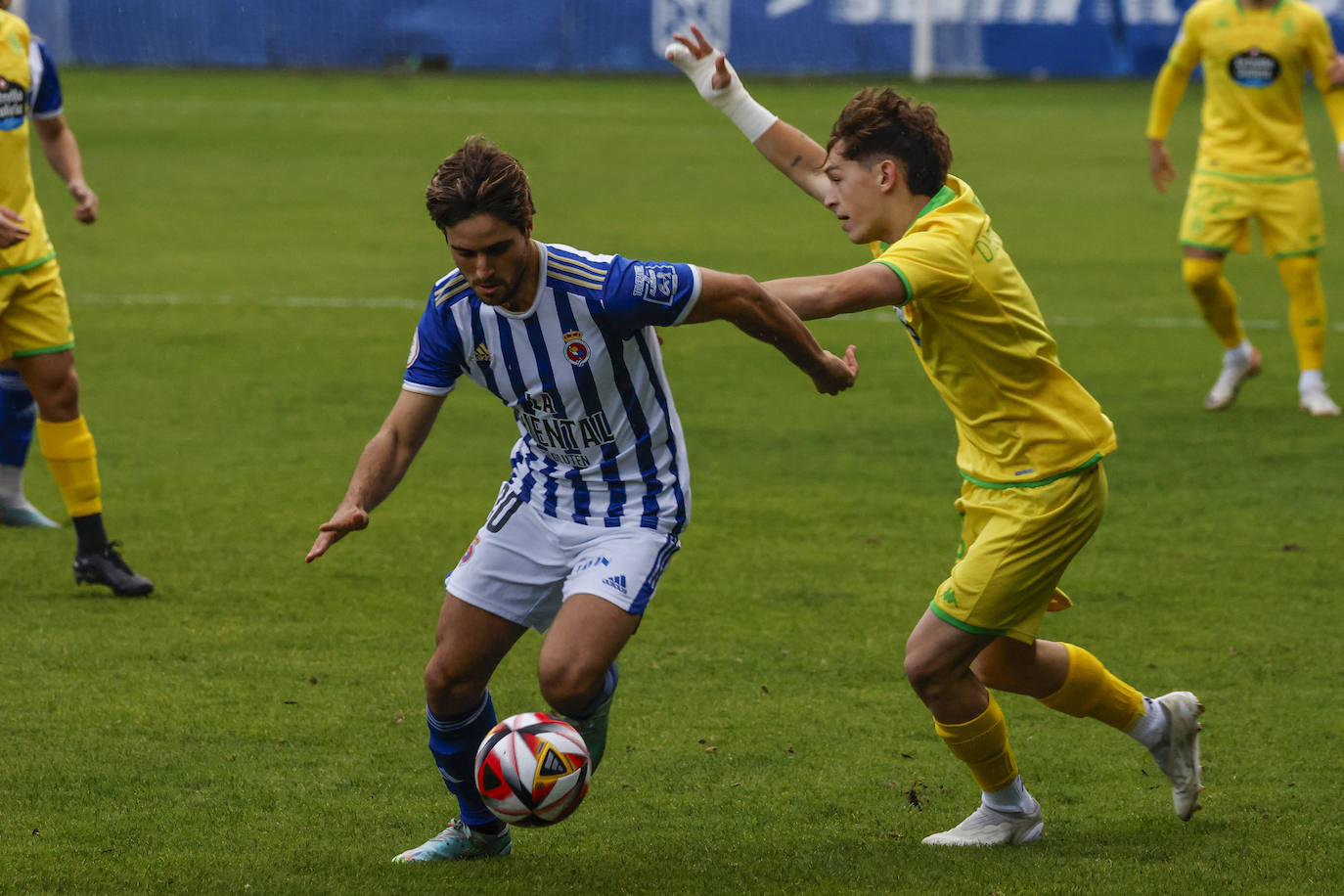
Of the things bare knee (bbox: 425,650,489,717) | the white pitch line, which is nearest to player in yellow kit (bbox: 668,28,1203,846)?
bare knee (bbox: 425,650,489,717)

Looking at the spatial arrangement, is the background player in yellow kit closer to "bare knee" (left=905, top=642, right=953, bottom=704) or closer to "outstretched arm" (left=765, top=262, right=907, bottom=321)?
"bare knee" (left=905, top=642, right=953, bottom=704)

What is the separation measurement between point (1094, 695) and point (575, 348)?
1842mm

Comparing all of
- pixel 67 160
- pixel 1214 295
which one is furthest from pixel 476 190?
pixel 1214 295

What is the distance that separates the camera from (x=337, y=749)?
5605mm

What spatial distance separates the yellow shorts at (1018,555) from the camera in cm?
470

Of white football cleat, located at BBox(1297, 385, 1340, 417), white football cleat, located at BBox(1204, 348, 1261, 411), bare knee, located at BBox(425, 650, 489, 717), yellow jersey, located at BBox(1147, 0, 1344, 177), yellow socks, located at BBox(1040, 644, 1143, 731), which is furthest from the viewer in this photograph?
white football cleat, located at BBox(1204, 348, 1261, 411)

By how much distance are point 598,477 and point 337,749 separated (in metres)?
1.45

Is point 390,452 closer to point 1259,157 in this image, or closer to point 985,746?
point 985,746

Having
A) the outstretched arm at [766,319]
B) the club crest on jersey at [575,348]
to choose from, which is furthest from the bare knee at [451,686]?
the outstretched arm at [766,319]

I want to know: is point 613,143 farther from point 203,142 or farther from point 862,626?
point 862,626

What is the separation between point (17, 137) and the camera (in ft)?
24.1

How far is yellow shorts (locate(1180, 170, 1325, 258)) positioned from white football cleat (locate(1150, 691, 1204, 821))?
235 inches

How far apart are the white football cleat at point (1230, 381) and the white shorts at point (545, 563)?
687cm

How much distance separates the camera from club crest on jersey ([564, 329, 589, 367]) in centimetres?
472
